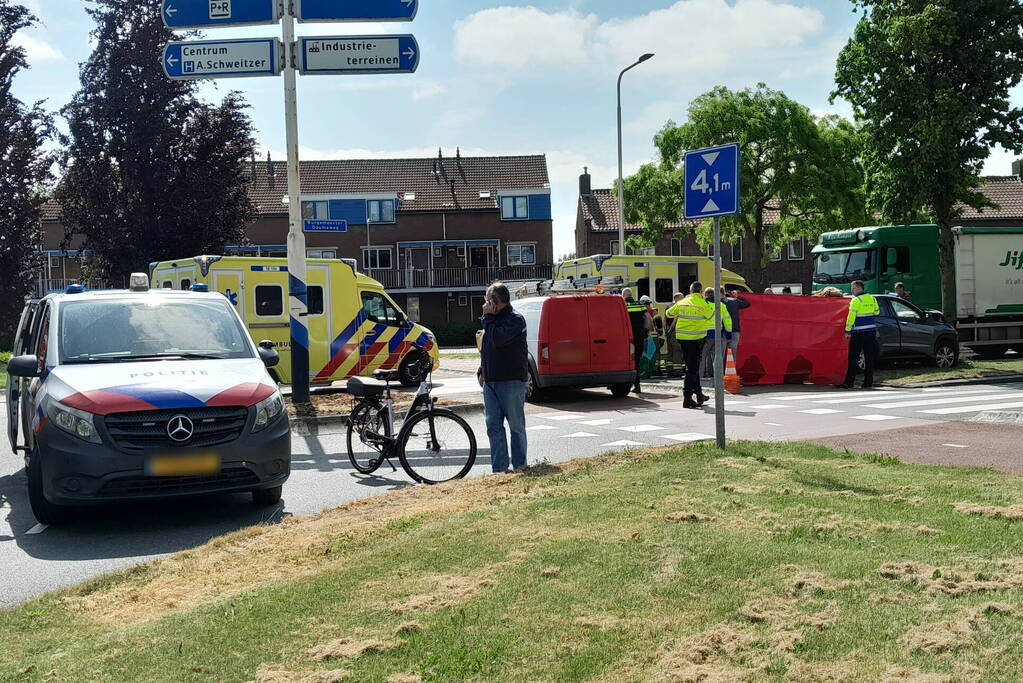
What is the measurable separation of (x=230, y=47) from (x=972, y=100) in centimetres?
1774

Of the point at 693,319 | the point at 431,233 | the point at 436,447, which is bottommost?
the point at 436,447

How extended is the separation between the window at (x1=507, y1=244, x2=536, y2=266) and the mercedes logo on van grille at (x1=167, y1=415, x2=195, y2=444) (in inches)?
2032

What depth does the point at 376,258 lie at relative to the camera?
194ft

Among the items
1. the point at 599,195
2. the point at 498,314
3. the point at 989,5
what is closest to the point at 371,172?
the point at 599,195

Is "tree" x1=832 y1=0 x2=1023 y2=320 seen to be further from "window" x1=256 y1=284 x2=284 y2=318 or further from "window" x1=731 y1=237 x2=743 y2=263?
"window" x1=731 y1=237 x2=743 y2=263

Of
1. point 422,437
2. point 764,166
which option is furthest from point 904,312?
point 764,166

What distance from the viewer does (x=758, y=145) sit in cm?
4572

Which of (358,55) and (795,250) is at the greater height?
(795,250)

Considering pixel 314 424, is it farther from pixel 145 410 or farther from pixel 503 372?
pixel 145 410

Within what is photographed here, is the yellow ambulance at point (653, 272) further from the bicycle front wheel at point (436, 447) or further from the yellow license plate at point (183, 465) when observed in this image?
the yellow license plate at point (183, 465)

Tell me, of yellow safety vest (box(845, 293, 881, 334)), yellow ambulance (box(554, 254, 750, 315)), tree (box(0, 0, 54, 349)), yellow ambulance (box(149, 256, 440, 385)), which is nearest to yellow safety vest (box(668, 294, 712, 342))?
yellow safety vest (box(845, 293, 881, 334))

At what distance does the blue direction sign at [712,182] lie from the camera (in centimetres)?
842

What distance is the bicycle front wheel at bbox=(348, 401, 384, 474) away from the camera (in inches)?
383

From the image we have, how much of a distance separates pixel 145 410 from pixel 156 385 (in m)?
0.30
